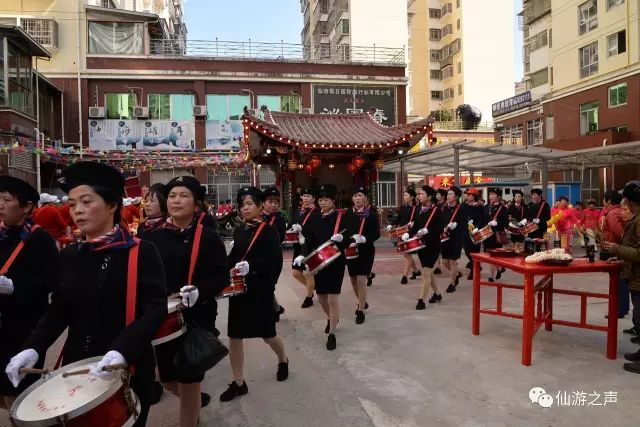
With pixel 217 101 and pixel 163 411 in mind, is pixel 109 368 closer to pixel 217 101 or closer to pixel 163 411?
pixel 163 411

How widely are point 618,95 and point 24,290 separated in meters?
25.8

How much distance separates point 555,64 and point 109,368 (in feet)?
98.5

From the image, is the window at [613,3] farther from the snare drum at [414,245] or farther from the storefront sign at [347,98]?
the snare drum at [414,245]

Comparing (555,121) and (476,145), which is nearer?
(476,145)

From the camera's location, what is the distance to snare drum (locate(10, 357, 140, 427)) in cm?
185

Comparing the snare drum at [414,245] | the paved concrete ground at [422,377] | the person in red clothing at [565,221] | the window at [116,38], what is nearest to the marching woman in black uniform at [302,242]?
the paved concrete ground at [422,377]

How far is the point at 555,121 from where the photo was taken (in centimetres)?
2672

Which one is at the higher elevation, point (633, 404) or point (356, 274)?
point (356, 274)

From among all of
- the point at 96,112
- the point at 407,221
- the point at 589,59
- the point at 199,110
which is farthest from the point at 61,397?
the point at 589,59

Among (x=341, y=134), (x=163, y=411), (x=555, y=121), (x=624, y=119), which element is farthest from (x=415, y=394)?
(x=555, y=121)

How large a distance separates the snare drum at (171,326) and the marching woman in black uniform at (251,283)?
3.05 ft

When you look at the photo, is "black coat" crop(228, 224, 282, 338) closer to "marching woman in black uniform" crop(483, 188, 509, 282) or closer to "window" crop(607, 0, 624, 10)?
"marching woman in black uniform" crop(483, 188, 509, 282)

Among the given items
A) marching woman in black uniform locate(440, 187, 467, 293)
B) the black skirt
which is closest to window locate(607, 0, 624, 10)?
marching woman in black uniform locate(440, 187, 467, 293)

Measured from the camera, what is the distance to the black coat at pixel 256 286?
12.8 feet
